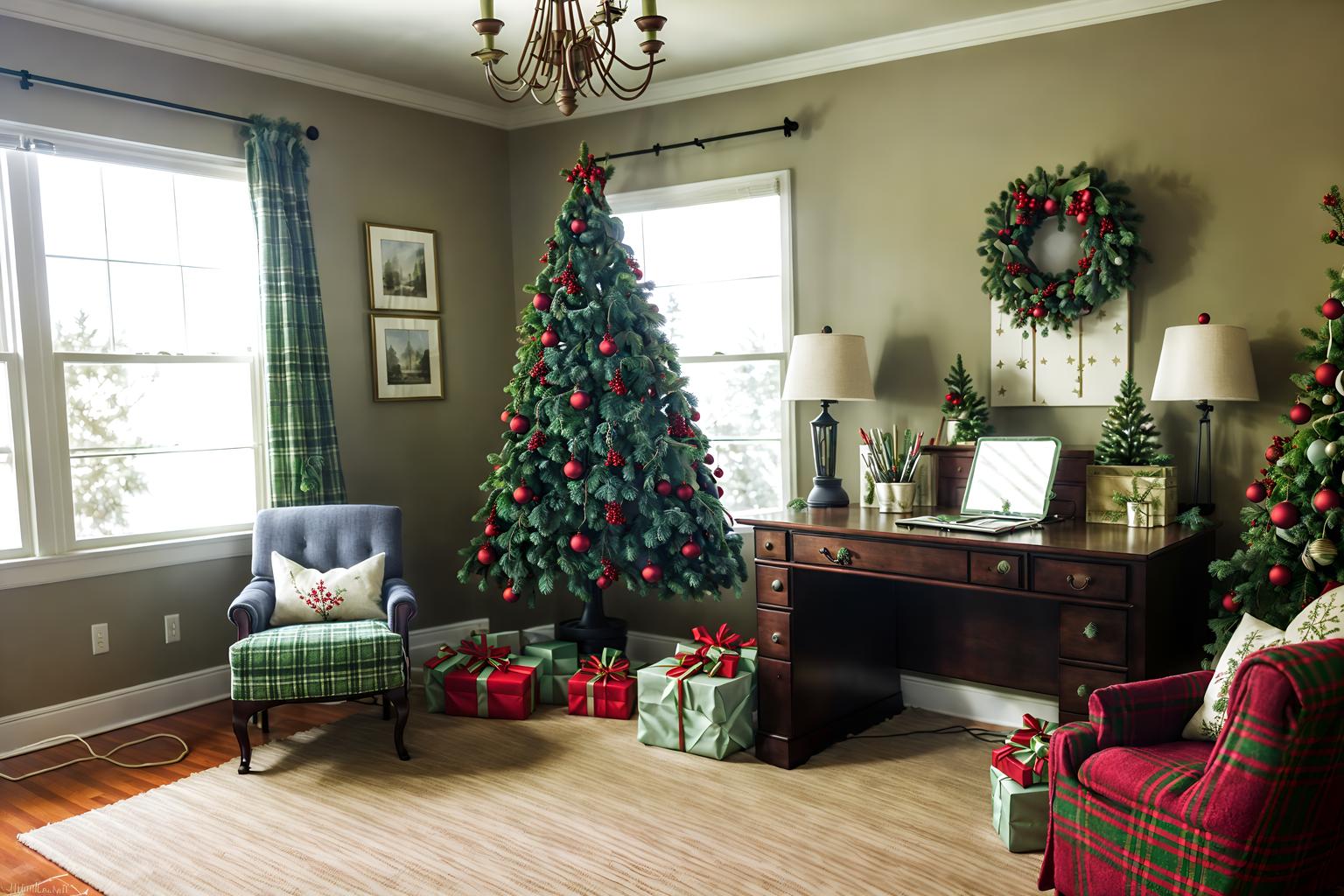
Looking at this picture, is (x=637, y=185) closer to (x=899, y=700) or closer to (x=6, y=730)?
(x=899, y=700)

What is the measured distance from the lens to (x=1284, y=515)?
2.63 m

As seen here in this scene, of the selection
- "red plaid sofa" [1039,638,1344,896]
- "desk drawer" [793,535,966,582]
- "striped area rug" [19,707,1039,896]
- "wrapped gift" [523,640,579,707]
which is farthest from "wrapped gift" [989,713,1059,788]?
"wrapped gift" [523,640,579,707]

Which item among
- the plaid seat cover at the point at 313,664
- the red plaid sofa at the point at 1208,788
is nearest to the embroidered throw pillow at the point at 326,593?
the plaid seat cover at the point at 313,664

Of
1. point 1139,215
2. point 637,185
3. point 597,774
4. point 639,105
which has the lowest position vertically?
point 597,774

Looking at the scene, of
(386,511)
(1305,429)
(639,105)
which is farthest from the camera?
(639,105)

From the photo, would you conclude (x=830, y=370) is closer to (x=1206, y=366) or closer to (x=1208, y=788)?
(x=1206, y=366)

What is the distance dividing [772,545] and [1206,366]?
147 centimetres

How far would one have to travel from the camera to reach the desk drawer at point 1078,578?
2.66 metres

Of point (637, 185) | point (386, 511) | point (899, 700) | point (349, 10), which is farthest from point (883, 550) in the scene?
point (349, 10)

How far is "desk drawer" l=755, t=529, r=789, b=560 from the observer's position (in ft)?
11.0

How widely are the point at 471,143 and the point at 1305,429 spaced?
147 inches

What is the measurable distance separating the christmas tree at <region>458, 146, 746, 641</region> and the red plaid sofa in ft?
5.86

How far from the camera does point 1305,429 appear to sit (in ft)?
8.76

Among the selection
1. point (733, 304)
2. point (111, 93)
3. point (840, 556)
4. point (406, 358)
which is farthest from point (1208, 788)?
point (111, 93)
